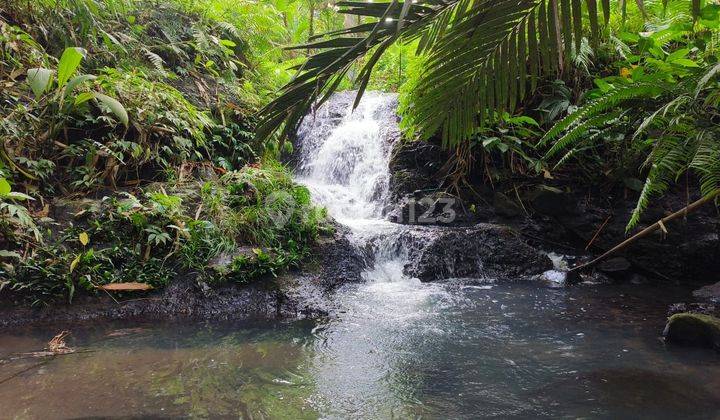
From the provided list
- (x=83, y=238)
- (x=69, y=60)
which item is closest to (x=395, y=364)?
(x=83, y=238)

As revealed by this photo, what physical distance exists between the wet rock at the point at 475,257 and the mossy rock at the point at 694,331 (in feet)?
6.67

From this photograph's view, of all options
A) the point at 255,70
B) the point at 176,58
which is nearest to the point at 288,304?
the point at 176,58

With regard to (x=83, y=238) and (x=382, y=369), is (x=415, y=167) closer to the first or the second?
(x=382, y=369)

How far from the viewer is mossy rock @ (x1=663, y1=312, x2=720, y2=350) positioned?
296 cm

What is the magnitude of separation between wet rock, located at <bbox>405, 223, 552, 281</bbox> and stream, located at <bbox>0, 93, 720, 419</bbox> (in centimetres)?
60

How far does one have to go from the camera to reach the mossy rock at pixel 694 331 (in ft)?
9.72

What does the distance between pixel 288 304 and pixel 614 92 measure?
3.18 metres

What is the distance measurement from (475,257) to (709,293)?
2.34 meters

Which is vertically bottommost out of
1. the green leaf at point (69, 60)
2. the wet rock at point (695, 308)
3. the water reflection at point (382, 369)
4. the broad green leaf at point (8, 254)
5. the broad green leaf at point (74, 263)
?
the water reflection at point (382, 369)

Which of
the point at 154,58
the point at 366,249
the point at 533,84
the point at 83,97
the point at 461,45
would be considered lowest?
the point at 366,249

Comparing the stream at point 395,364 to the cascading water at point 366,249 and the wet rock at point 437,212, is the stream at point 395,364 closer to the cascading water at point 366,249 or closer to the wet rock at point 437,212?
the cascading water at point 366,249

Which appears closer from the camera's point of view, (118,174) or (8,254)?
(8,254)

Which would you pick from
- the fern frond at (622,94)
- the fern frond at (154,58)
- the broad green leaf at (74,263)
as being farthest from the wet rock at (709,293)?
the fern frond at (154,58)

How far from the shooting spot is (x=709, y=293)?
4.30 metres
